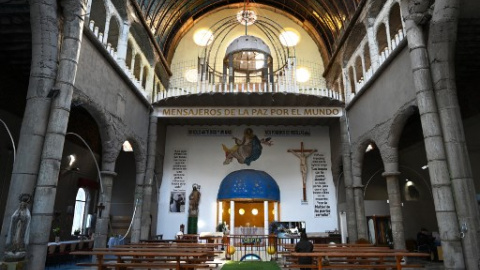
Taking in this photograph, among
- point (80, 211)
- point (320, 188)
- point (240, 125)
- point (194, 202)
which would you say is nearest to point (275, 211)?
point (320, 188)

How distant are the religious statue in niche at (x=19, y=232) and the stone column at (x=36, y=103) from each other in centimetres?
47

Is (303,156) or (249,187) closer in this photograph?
(249,187)

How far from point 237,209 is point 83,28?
14.9 metres

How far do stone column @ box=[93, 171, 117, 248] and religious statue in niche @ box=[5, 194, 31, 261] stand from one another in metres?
4.33

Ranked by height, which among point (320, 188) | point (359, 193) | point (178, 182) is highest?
point (178, 182)

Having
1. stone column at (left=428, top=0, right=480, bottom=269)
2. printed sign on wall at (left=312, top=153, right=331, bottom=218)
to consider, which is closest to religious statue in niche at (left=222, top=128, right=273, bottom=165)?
printed sign on wall at (left=312, top=153, right=331, bottom=218)

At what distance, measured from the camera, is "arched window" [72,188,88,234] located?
16.7m

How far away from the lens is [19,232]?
670 cm

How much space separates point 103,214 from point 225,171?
8.63 metres

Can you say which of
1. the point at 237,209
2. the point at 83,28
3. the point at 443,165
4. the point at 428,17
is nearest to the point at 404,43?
the point at 428,17

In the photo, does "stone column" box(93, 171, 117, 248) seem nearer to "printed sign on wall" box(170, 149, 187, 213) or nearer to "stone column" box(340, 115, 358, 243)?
"printed sign on wall" box(170, 149, 187, 213)

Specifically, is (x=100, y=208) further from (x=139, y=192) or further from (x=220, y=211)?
(x=220, y=211)

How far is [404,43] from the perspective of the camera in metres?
10.0

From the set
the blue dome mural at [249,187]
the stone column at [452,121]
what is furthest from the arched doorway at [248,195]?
the stone column at [452,121]
